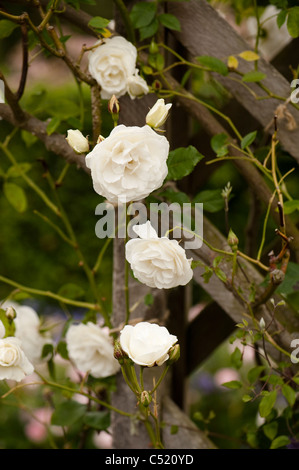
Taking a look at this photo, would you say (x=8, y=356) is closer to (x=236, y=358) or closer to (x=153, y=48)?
(x=236, y=358)

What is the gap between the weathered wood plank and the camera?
1.04 meters

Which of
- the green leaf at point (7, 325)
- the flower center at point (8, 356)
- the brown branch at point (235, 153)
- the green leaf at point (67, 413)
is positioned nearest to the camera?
the flower center at point (8, 356)

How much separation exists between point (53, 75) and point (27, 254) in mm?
2533

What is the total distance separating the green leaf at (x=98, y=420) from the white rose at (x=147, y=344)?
519 mm

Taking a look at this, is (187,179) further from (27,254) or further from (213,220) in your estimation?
(27,254)

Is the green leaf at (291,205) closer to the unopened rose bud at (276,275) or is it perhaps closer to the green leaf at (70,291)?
the unopened rose bud at (276,275)

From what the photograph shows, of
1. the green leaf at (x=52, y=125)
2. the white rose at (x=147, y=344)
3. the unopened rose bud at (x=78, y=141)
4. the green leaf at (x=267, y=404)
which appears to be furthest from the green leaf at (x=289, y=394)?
the green leaf at (x=52, y=125)

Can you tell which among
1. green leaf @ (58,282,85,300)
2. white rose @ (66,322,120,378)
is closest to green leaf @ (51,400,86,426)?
white rose @ (66,322,120,378)

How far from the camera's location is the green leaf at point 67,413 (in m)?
1.19

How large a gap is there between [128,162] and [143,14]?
0.42 metres

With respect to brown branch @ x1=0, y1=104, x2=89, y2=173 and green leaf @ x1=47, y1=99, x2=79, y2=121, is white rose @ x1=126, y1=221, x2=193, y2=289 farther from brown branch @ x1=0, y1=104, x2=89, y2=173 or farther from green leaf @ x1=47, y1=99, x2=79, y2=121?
green leaf @ x1=47, y1=99, x2=79, y2=121

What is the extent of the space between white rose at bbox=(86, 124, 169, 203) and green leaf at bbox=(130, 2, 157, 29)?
376 millimetres

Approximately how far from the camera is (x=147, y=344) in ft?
2.39

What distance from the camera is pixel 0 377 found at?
2.83ft
